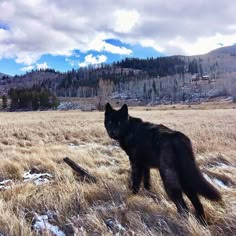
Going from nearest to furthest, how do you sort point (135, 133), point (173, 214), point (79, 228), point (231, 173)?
1. point (79, 228)
2. point (173, 214)
3. point (135, 133)
4. point (231, 173)

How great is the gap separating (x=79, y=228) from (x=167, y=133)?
6.02ft

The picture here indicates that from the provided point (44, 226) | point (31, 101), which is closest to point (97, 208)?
point (44, 226)

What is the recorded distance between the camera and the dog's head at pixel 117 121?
21.6 feet

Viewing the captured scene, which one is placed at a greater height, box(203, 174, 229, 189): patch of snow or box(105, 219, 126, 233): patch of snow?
box(105, 219, 126, 233): patch of snow

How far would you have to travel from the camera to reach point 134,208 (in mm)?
5027

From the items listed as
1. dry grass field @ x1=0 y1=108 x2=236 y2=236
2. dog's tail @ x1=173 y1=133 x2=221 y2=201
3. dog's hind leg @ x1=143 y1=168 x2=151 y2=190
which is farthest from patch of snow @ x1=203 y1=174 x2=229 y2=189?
dog's tail @ x1=173 y1=133 x2=221 y2=201

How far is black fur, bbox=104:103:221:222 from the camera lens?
462cm

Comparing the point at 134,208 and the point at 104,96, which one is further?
the point at 104,96

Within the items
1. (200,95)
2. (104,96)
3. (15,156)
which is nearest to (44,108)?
(104,96)

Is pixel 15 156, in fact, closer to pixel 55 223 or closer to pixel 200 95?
pixel 55 223

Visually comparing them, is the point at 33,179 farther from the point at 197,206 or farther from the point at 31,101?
the point at 31,101

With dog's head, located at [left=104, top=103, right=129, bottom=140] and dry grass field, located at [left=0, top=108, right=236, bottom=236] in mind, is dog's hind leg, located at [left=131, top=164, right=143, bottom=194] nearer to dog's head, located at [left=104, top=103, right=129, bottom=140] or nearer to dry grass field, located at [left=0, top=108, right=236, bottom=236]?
dry grass field, located at [left=0, top=108, right=236, bottom=236]

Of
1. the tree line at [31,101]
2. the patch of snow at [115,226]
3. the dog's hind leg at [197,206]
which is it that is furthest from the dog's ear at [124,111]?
the tree line at [31,101]

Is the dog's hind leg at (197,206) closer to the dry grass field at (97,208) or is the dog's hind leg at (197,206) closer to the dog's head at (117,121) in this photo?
the dry grass field at (97,208)
